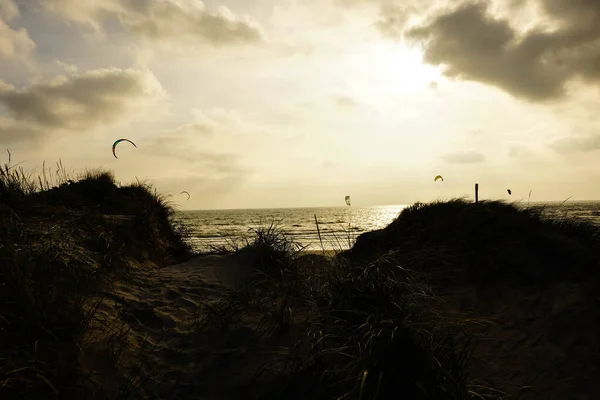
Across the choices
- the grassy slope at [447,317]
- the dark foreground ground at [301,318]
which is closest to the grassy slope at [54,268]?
the dark foreground ground at [301,318]

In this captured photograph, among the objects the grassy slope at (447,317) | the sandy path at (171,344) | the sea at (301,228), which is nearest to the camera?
the grassy slope at (447,317)

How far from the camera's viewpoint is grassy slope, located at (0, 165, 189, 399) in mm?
2953

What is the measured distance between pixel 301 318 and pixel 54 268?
2.93 m

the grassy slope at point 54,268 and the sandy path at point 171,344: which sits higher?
the grassy slope at point 54,268

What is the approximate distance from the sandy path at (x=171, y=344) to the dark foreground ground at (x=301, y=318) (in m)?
0.02

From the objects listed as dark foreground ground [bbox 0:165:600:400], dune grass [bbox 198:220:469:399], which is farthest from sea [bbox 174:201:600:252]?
dune grass [bbox 198:220:469:399]

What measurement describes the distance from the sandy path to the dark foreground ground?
0.02 meters

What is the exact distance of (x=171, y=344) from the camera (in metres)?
4.43

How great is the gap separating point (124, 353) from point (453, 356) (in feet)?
10.3

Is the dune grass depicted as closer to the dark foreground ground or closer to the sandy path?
the dark foreground ground

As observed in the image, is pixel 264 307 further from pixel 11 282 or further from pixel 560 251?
pixel 560 251

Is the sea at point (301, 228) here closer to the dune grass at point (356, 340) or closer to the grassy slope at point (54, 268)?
the dune grass at point (356, 340)

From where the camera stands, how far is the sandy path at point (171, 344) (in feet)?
12.2

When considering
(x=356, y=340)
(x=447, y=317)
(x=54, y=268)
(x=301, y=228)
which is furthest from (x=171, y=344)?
(x=301, y=228)
